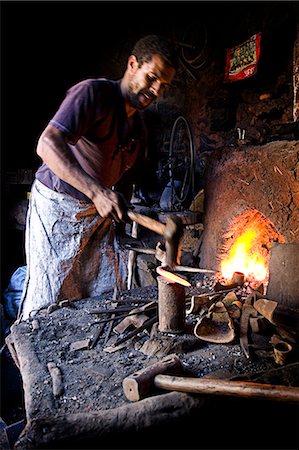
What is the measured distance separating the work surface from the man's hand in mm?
767

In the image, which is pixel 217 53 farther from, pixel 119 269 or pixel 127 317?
pixel 127 317

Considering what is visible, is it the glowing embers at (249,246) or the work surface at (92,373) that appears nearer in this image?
the work surface at (92,373)

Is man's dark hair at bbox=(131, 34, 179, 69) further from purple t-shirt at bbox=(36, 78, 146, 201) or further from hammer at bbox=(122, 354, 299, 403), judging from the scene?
hammer at bbox=(122, 354, 299, 403)

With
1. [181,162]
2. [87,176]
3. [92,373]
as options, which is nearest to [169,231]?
[87,176]

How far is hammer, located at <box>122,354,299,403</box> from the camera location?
1.48 meters

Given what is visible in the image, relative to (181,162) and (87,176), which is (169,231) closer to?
(87,176)

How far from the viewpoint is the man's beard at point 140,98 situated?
238 cm

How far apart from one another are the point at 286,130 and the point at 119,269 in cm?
170

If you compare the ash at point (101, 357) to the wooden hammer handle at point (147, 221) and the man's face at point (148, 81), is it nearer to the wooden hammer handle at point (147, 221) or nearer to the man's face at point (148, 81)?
the wooden hammer handle at point (147, 221)

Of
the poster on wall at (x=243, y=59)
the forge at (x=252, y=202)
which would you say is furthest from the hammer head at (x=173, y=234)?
the poster on wall at (x=243, y=59)

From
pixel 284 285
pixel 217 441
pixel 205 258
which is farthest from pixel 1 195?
pixel 217 441

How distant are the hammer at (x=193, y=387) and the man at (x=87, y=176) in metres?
0.75

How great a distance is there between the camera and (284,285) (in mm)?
2572

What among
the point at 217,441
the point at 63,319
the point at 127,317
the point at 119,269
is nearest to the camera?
the point at 217,441
